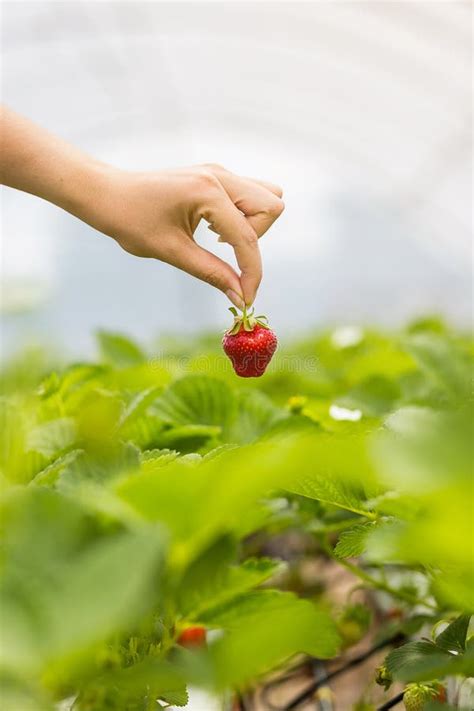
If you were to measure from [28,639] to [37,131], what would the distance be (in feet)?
2.00

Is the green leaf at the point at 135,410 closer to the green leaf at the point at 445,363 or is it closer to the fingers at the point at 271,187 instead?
the fingers at the point at 271,187

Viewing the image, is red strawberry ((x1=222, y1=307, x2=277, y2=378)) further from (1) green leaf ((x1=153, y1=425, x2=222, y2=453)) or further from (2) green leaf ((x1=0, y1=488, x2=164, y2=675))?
(2) green leaf ((x1=0, y1=488, x2=164, y2=675))

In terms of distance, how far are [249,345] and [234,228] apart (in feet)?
0.52

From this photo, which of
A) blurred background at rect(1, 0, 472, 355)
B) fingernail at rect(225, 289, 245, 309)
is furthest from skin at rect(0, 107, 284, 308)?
blurred background at rect(1, 0, 472, 355)

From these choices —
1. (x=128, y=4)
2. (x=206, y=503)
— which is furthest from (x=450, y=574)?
(x=128, y=4)

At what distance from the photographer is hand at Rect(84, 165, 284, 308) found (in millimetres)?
778

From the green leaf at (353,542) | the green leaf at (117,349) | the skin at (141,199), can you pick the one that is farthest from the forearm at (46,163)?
the green leaf at (117,349)

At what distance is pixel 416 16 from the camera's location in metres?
5.94

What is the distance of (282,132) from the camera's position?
984cm

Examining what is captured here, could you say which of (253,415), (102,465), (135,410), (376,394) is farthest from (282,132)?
(102,465)

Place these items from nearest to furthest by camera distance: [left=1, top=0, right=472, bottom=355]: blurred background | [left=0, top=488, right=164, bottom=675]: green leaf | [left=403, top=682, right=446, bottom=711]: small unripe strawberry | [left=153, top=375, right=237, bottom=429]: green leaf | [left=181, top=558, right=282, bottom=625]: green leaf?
[left=0, top=488, right=164, bottom=675]: green leaf, [left=181, top=558, right=282, bottom=625]: green leaf, [left=403, top=682, right=446, bottom=711]: small unripe strawberry, [left=153, top=375, right=237, bottom=429]: green leaf, [left=1, top=0, right=472, bottom=355]: blurred background

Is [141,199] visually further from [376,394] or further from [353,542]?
[376,394]

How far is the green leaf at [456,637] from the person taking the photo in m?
0.61

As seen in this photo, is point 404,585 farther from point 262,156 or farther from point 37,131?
point 262,156
